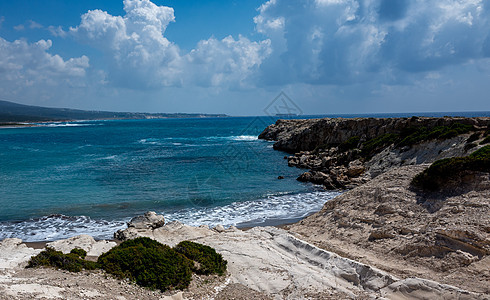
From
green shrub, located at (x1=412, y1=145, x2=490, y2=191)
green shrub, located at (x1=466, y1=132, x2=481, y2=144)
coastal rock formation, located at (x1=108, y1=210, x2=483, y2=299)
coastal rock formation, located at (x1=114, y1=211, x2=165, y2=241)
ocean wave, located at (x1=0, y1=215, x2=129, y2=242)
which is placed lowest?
ocean wave, located at (x1=0, y1=215, x2=129, y2=242)

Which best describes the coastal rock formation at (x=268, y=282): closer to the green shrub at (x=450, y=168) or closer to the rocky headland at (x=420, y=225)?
the rocky headland at (x=420, y=225)

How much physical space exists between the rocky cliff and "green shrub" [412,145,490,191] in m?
8.80

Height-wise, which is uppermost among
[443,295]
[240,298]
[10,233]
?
[443,295]

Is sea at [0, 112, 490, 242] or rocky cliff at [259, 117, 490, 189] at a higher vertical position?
rocky cliff at [259, 117, 490, 189]

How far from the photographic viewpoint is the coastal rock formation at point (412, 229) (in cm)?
985

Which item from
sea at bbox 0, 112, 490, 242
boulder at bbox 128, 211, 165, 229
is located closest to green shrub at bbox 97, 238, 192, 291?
boulder at bbox 128, 211, 165, 229

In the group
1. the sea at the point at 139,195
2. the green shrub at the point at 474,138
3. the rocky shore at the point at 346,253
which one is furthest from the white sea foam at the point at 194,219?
the green shrub at the point at 474,138

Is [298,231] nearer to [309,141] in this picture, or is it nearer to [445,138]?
[445,138]

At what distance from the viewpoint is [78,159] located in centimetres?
4638

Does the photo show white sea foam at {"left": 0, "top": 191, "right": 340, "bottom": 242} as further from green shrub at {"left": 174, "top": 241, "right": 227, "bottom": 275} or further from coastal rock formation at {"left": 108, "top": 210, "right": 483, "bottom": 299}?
green shrub at {"left": 174, "top": 241, "right": 227, "bottom": 275}

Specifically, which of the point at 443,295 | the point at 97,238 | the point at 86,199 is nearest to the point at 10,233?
the point at 97,238

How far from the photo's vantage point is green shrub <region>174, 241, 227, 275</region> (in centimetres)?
1030

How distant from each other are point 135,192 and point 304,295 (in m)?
20.6

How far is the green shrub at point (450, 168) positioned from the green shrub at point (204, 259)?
989 centimetres
